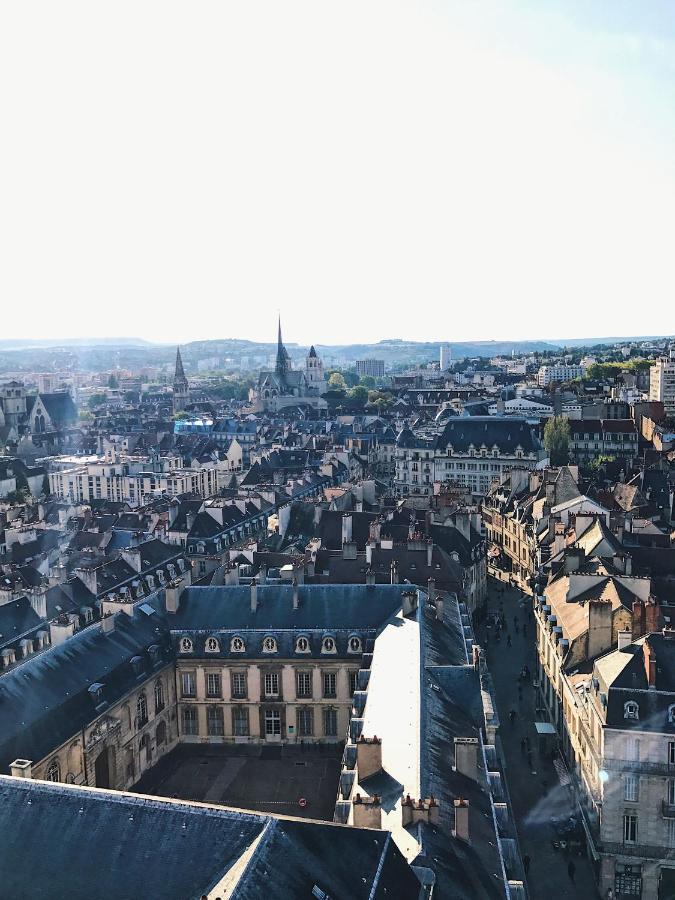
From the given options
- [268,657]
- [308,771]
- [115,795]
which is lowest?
[308,771]

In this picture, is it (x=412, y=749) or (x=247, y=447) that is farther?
(x=247, y=447)

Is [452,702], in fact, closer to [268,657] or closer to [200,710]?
[268,657]

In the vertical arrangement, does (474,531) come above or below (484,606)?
above

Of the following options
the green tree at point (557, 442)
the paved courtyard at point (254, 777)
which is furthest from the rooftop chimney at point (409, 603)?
the green tree at point (557, 442)

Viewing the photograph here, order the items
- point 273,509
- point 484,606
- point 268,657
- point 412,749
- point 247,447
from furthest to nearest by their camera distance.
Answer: point 247,447 → point 273,509 → point 484,606 → point 268,657 → point 412,749

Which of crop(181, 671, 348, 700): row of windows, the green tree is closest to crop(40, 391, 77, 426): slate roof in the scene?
the green tree

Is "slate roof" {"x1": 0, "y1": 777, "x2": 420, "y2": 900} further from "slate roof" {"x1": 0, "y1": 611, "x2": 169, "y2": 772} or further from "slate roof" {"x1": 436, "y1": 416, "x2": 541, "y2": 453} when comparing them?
"slate roof" {"x1": 436, "y1": 416, "x2": 541, "y2": 453}

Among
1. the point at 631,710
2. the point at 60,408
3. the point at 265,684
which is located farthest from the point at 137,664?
the point at 60,408

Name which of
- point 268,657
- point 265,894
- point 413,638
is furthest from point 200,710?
point 265,894
